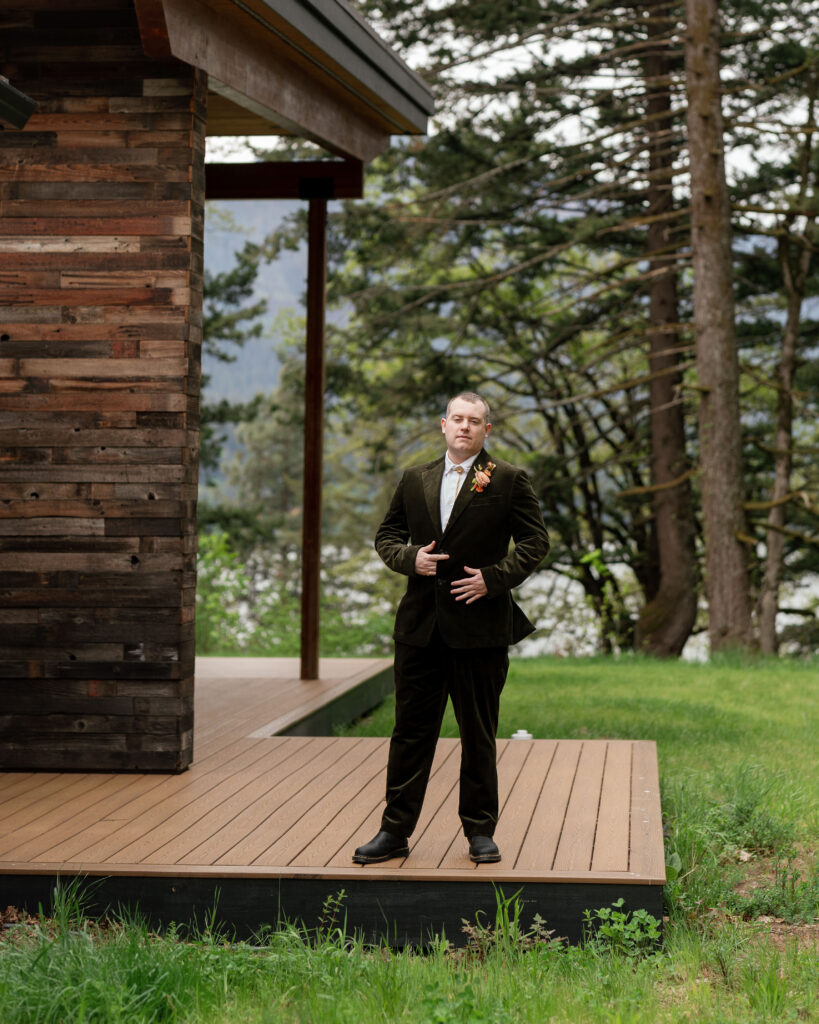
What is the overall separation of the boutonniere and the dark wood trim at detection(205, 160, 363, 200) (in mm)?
4356

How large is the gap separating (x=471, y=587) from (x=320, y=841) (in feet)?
3.47

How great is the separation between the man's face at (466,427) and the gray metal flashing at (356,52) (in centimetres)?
223

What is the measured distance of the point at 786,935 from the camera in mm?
4039

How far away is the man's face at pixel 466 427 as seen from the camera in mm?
3941

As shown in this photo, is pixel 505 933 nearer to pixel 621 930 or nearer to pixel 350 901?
pixel 621 930

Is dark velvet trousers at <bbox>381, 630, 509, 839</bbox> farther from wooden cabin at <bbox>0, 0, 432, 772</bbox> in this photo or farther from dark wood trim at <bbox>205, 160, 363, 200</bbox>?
dark wood trim at <bbox>205, 160, 363, 200</bbox>

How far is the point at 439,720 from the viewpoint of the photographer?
4086 mm

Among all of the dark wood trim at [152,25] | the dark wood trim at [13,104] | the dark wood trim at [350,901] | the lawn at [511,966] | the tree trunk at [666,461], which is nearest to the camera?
the lawn at [511,966]

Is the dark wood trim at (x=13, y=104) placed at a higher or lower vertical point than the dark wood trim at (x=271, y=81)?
lower

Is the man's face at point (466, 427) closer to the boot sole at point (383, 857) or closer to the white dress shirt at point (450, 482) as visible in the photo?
the white dress shirt at point (450, 482)

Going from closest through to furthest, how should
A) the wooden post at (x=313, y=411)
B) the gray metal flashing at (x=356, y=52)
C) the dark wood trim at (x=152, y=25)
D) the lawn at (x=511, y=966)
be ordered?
the lawn at (x=511, y=966) < the dark wood trim at (x=152, y=25) < the gray metal flashing at (x=356, y=52) < the wooden post at (x=313, y=411)

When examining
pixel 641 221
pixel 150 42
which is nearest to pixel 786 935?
pixel 150 42

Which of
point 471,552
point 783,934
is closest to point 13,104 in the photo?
point 471,552

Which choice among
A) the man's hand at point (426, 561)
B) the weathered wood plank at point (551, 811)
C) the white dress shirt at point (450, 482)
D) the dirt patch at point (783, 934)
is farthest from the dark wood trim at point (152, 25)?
the dirt patch at point (783, 934)
